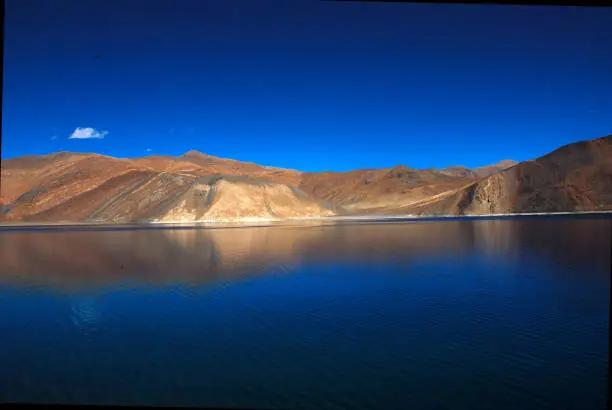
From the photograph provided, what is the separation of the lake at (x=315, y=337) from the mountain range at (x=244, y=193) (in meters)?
70.7

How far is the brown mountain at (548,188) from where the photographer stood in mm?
87500

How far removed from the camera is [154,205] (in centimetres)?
9838

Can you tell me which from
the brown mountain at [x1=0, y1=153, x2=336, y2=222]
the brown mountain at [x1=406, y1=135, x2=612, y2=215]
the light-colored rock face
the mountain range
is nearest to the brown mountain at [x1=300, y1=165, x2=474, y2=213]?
the mountain range

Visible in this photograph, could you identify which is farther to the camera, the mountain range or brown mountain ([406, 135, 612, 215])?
the mountain range

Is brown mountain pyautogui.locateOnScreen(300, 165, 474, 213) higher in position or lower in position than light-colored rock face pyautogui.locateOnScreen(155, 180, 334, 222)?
higher

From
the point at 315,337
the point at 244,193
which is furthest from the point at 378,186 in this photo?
the point at 315,337

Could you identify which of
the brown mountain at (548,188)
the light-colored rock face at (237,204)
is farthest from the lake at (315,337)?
the brown mountain at (548,188)

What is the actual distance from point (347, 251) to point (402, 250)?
3.46 metres

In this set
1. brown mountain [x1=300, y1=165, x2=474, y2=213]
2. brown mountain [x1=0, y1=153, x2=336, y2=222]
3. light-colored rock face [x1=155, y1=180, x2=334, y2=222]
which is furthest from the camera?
brown mountain [x1=300, y1=165, x2=474, y2=213]

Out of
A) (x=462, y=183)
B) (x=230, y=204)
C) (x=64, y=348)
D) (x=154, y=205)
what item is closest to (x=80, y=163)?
(x=154, y=205)

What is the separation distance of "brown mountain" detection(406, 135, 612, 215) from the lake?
82.0 meters

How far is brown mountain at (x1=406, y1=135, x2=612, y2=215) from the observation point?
3445 inches

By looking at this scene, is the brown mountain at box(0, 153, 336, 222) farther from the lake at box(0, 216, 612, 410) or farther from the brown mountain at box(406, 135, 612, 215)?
the lake at box(0, 216, 612, 410)

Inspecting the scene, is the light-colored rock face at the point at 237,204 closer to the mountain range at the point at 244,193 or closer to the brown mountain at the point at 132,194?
the brown mountain at the point at 132,194
